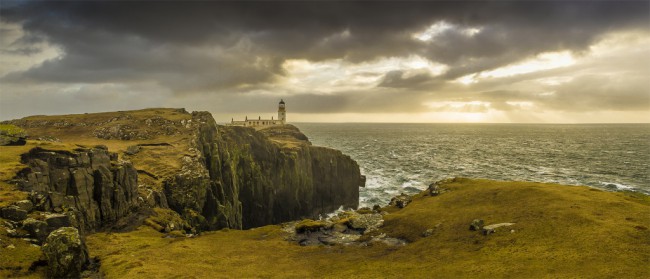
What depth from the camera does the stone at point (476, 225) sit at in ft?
121

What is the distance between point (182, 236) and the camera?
42.7 meters

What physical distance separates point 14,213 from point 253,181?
5226 cm

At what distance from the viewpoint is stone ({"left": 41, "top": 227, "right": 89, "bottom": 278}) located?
27.2m

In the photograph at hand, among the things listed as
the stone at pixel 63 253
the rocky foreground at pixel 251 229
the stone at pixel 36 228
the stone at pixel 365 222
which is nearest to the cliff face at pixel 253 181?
the rocky foreground at pixel 251 229

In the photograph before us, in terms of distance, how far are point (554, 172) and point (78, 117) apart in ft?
474

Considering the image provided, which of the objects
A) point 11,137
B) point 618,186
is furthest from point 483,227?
point 618,186

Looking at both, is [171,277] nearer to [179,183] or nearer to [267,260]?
[267,260]

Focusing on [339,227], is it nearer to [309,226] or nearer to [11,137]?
[309,226]

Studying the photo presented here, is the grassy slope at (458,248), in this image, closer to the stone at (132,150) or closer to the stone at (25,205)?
the stone at (25,205)

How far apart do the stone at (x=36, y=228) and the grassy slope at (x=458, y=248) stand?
5.09 m

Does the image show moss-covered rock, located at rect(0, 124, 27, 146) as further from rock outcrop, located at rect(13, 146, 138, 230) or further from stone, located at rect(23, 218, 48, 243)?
stone, located at rect(23, 218, 48, 243)

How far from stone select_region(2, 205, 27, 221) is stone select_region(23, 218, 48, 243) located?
113 cm

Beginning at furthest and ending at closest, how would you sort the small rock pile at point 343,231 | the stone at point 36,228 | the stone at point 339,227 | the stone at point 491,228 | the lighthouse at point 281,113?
1. the lighthouse at point 281,113
2. the stone at point 339,227
3. the small rock pile at point 343,231
4. the stone at point 491,228
5. the stone at point 36,228

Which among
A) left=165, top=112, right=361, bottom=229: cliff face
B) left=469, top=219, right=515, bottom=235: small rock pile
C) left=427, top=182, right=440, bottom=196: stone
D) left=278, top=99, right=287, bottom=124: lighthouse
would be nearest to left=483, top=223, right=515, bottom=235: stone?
left=469, top=219, right=515, bottom=235: small rock pile
